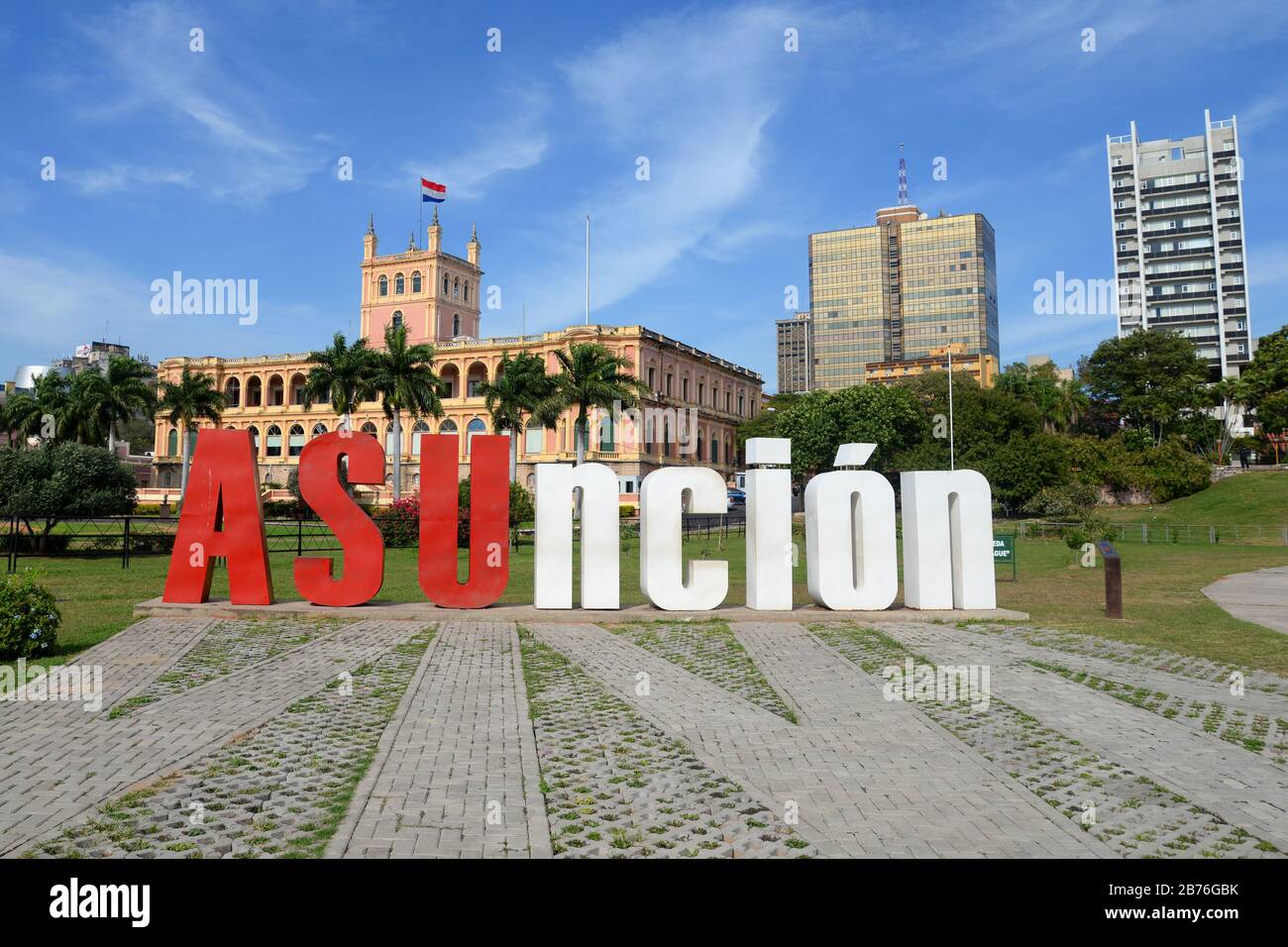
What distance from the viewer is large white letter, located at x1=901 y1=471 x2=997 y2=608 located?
14039mm

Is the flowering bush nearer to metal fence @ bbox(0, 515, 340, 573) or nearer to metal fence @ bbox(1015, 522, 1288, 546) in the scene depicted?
metal fence @ bbox(0, 515, 340, 573)

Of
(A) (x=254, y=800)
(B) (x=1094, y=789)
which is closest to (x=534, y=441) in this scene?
(A) (x=254, y=800)

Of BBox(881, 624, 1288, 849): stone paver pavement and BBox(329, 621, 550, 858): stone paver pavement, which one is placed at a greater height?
BBox(329, 621, 550, 858): stone paver pavement

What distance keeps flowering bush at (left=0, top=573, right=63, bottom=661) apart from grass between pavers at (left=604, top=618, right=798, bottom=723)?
743 cm

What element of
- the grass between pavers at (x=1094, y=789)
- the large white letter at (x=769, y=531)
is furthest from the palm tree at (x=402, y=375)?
the grass between pavers at (x=1094, y=789)

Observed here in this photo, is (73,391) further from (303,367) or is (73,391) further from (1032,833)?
(1032,833)

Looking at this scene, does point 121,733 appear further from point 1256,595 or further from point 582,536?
point 1256,595

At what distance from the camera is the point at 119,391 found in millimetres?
51344

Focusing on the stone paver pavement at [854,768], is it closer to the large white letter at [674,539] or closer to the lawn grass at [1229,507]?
the large white letter at [674,539]

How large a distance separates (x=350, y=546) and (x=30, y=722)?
6503mm

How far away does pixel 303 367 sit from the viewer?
74.2m

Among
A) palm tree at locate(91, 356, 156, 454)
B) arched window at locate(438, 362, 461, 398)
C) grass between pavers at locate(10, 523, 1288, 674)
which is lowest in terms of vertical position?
grass between pavers at locate(10, 523, 1288, 674)

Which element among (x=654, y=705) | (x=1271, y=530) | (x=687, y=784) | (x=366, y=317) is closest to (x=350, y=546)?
(x=654, y=705)

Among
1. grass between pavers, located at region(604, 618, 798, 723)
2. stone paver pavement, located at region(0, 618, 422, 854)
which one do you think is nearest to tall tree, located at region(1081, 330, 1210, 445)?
grass between pavers, located at region(604, 618, 798, 723)
